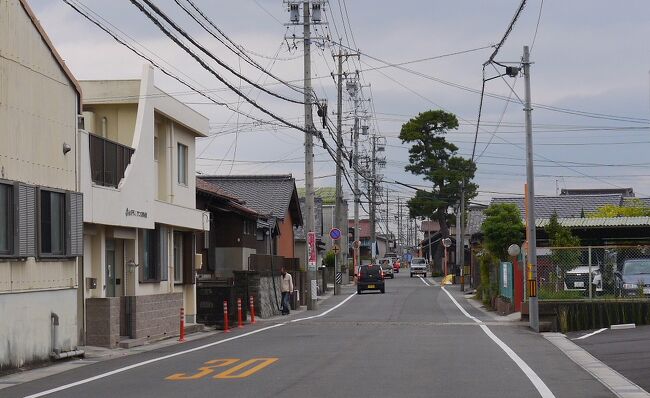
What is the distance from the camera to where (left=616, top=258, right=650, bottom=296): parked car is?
29.7 meters

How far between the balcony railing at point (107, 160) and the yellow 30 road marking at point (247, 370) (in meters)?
7.92

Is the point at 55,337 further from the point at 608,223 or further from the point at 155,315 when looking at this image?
the point at 608,223

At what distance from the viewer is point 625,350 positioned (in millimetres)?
20359

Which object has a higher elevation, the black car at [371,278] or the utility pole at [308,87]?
the utility pole at [308,87]

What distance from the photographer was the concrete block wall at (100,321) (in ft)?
75.2

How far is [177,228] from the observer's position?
3284cm

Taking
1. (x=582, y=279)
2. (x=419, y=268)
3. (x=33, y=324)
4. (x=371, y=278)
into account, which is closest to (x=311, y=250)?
(x=582, y=279)

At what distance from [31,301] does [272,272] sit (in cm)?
2325

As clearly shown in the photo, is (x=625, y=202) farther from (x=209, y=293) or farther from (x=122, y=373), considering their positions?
(x=122, y=373)

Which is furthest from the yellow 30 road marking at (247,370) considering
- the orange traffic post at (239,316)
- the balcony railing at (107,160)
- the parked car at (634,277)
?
the parked car at (634,277)

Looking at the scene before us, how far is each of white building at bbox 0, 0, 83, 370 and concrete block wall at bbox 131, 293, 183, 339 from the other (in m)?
3.12

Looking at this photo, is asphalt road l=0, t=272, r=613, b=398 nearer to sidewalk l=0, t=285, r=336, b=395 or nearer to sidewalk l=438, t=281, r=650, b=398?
sidewalk l=438, t=281, r=650, b=398

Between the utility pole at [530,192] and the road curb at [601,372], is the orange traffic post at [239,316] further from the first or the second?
the road curb at [601,372]

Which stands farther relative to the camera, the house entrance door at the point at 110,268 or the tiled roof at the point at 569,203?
the tiled roof at the point at 569,203
